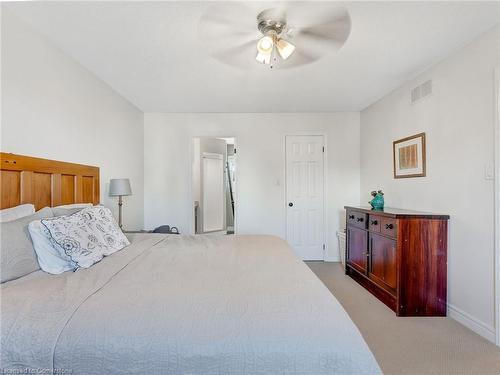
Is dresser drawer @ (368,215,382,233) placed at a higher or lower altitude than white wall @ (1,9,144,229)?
lower

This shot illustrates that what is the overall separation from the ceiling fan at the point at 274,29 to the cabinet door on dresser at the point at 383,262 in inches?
73.8

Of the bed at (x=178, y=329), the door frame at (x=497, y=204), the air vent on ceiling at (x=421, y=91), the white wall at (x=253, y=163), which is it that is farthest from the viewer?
the white wall at (x=253, y=163)

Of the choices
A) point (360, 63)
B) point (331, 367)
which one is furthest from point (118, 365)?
point (360, 63)

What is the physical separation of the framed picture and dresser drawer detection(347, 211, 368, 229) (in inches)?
25.8

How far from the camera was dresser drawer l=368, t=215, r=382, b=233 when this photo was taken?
2883 millimetres

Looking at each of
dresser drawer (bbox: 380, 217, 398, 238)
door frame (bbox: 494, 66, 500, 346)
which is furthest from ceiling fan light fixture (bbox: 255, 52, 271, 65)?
dresser drawer (bbox: 380, 217, 398, 238)

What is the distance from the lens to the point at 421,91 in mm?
2916

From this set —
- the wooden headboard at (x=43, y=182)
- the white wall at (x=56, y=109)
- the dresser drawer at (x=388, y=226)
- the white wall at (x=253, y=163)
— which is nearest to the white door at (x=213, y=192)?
the white wall at (x=253, y=163)

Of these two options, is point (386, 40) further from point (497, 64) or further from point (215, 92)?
point (215, 92)

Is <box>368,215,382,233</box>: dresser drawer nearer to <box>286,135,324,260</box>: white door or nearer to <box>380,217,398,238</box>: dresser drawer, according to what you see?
<box>380,217,398,238</box>: dresser drawer

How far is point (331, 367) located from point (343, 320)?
0.57 feet

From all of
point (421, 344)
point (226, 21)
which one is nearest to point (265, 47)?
point (226, 21)

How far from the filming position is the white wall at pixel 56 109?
1924 mm

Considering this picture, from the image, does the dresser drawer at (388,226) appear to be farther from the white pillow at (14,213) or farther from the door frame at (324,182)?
the white pillow at (14,213)
